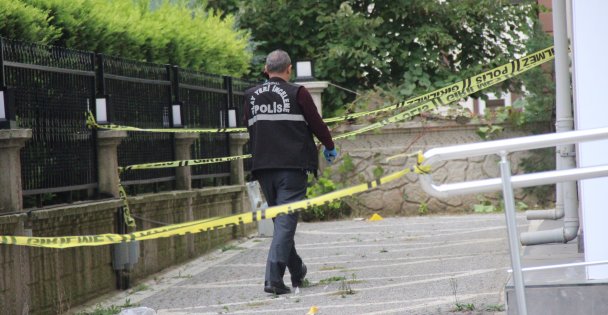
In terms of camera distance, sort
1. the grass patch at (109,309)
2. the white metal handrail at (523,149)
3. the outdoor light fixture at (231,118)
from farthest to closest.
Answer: the outdoor light fixture at (231,118), the grass patch at (109,309), the white metal handrail at (523,149)

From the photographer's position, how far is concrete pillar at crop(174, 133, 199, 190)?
12.7m

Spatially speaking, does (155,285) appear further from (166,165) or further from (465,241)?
(465,241)

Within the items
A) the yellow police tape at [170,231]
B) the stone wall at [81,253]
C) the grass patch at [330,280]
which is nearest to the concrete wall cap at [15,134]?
the stone wall at [81,253]

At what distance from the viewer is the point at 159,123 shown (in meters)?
12.3

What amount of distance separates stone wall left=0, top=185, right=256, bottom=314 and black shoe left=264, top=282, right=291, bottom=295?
1409 mm

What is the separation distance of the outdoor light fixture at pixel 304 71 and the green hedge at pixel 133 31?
132 centimetres

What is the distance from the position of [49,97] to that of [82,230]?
106cm

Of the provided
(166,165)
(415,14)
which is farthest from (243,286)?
(415,14)

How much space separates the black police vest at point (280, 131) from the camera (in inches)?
368

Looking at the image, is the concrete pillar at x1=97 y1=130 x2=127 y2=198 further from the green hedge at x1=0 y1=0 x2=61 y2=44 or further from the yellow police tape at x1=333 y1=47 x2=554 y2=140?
the yellow police tape at x1=333 y1=47 x2=554 y2=140

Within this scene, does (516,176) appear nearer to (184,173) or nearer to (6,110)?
(6,110)

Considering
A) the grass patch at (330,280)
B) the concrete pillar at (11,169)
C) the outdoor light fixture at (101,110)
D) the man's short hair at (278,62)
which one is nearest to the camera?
the concrete pillar at (11,169)

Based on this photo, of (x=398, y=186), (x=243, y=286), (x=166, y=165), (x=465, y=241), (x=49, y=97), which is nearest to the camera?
(x=49, y=97)

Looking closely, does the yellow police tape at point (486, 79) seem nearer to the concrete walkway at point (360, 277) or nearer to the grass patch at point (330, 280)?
the concrete walkway at point (360, 277)
